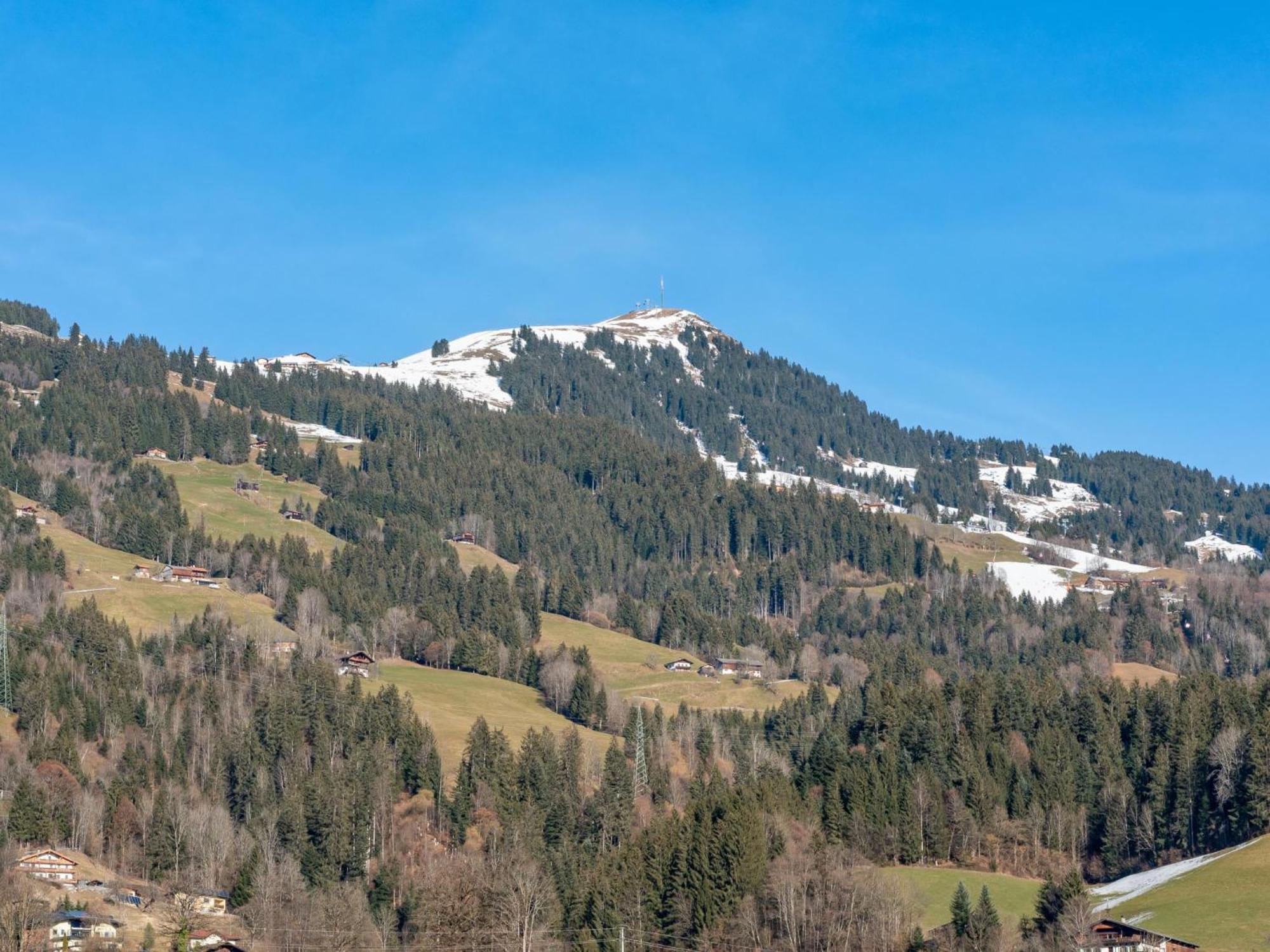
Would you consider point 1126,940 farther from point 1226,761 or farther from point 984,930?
point 1226,761

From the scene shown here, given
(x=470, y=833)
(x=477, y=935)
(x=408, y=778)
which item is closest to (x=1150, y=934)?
(x=477, y=935)

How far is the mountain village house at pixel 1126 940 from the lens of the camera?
4200 inches

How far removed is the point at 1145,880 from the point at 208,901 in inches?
3089

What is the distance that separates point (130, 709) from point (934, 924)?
98246 millimetres

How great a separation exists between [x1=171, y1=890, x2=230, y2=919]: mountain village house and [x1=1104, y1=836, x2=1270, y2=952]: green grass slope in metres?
73.0

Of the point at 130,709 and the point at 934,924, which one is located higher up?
the point at 130,709

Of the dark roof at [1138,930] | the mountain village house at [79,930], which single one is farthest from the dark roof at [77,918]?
the dark roof at [1138,930]

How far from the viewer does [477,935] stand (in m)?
122

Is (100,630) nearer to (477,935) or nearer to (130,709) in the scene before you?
(130,709)

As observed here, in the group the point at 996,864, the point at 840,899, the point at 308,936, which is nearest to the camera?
the point at 840,899

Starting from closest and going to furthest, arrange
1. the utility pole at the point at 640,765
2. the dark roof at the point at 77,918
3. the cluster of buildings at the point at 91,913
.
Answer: the cluster of buildings at the point at 91,913 < the dark roof at the point at 77,918 < the utility pole at the point at 640,765

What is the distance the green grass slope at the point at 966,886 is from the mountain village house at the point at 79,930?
60363 millimetres

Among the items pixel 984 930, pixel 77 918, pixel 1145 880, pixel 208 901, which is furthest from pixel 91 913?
pixel 1145 880

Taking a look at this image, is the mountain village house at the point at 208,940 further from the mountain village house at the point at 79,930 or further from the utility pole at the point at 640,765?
the utility pole at the point at 640,765
